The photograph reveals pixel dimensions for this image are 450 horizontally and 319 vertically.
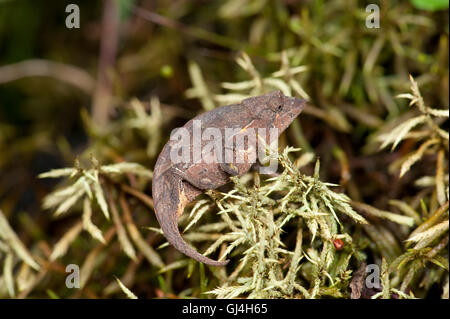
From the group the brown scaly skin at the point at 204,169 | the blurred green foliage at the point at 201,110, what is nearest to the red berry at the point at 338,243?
the blurred green foliage at the point at 201,110


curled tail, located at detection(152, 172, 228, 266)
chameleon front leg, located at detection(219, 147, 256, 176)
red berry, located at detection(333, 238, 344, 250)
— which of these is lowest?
red berry, located at detection(333, 238, 344, 250)

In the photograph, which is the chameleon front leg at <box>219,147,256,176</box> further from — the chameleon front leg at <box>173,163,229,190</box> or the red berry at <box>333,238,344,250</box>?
the red berry at <box>333,238,344,250</box>

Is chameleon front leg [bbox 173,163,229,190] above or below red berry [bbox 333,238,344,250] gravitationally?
above

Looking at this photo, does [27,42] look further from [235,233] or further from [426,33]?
[426,33]

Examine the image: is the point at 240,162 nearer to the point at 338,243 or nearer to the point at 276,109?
the point at 276,109

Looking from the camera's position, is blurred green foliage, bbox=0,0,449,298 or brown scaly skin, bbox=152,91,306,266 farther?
blurred green foliage, bbox=0,0,449,298

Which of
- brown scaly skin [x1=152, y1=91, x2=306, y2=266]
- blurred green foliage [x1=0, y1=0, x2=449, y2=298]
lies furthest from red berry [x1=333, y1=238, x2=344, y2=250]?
brown scaly skin [x1=152, y1=91, x2=306, y2=266]

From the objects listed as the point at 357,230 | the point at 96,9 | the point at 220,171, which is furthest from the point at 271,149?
the point at 96,9

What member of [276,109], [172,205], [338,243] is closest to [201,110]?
[276,109]
